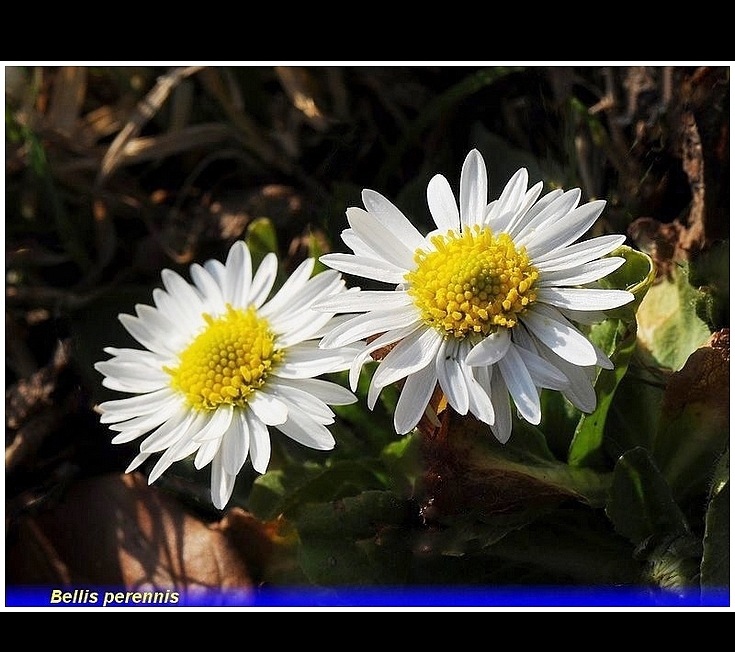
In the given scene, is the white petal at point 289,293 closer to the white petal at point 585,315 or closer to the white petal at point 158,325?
the white petal at point 158,325

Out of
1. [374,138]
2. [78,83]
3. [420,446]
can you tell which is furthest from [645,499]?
[78,83]

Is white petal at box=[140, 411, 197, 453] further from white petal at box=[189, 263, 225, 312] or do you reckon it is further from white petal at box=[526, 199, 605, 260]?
A: white petal at box=[526, 199, 605, 260]

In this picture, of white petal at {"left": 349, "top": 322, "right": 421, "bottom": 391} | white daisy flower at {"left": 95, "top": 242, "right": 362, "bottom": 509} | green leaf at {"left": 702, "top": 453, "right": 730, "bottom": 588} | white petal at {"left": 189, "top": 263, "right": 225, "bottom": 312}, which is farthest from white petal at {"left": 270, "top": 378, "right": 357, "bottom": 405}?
green leaf at {"left": 702, "top": 453, "right": 730, "bottom": 588}

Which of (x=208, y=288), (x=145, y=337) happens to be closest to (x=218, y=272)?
(x=208, y=288)

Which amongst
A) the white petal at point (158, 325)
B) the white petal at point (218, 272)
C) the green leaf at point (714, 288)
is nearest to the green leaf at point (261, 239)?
the white petal at point (218, 272)

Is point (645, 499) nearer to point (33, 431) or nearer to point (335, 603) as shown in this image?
point (335, 603)
